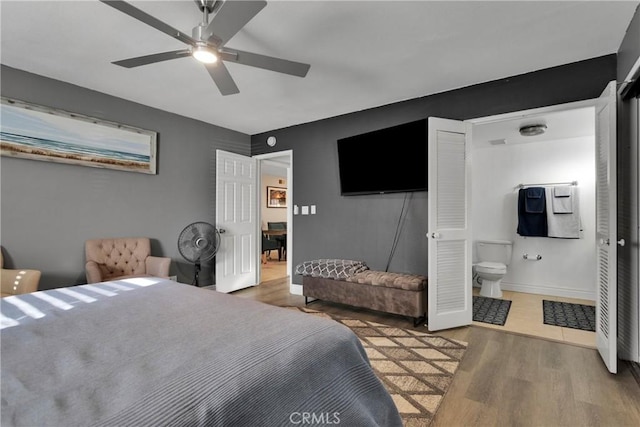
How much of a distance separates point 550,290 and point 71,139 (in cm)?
598

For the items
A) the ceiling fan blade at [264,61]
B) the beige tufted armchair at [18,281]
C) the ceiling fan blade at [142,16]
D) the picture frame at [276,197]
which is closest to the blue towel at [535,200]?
the ceiling fan blade at [264,61]

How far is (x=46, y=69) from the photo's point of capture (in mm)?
2699

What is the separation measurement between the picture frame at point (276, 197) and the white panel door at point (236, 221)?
3645 millimetres

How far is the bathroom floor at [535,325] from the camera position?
8.59ft

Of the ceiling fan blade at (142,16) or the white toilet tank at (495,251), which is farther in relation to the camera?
the white toilet tank at (495,251)

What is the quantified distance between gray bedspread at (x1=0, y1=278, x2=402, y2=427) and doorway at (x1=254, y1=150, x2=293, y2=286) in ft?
→ 10.4

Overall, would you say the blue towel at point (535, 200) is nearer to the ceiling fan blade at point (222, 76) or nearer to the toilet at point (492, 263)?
the toilet at point (492, 263)

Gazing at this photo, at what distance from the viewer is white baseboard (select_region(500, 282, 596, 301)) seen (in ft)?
12.7

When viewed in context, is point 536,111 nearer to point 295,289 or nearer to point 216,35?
point 216,35

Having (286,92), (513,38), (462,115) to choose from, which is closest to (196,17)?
(286,92)

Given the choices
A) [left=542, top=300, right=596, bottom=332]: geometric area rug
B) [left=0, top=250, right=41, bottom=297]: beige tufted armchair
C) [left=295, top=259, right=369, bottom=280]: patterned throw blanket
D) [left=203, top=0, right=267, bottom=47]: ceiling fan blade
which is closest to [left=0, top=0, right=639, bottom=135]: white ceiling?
[left=203, top=0, right=267, bottom=47]: ceiling fan blade

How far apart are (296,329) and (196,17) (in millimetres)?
2079

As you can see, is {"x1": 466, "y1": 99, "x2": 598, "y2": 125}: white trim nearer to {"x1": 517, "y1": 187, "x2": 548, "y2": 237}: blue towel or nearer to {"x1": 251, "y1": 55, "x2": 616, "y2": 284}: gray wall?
{"x1": 251, "y1": 55, "x2": 616, "y2": 284}: gray wall


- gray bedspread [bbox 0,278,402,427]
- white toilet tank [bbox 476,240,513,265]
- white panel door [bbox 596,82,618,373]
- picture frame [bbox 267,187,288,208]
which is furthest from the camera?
picture frame [bbox 267,187,288,208]
